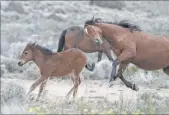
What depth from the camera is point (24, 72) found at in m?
18.8

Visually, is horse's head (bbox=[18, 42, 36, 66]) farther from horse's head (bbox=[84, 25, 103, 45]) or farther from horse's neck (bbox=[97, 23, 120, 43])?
horse's neck (bbox=[97, 23, 120, 43])

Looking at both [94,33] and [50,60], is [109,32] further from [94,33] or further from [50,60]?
[50,60]

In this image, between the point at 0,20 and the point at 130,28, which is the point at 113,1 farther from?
the point at 130,28

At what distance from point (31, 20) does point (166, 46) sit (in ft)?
74.2

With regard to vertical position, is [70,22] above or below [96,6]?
above

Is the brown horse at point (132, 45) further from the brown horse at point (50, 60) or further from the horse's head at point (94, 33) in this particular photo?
the brown horse at point (50, 60)

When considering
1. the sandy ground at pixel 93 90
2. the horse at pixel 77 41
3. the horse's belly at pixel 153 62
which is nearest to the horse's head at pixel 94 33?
the horse's belly at pixel 153 62

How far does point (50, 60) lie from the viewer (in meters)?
13.8

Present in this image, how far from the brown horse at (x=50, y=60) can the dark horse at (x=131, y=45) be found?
66 cm

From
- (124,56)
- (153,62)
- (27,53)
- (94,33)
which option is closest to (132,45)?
(124,56)

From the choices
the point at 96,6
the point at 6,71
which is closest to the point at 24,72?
the point at 6,71

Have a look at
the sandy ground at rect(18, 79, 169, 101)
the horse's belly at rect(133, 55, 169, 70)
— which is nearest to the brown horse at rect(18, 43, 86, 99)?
the sandy ground at rect(18, 79, 169, 101)

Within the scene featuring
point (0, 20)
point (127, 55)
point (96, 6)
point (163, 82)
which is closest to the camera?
point (127, 55)

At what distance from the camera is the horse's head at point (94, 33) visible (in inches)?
528
